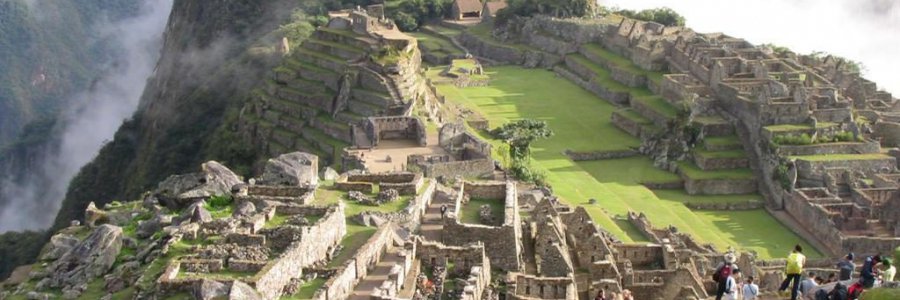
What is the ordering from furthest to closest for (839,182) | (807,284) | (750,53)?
1. (750,53)
2. (839,182)
3. (807,284)

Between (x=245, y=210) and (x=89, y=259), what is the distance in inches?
157

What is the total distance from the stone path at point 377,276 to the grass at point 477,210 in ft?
13.0

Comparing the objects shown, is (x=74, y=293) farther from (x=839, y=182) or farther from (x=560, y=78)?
(x=560, y=78)

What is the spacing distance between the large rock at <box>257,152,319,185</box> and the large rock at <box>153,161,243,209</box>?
0.95 meters

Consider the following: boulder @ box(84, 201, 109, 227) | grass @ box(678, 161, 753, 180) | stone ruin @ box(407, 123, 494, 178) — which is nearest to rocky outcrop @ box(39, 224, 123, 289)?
boulder @ box(84, 201, 109, 227)

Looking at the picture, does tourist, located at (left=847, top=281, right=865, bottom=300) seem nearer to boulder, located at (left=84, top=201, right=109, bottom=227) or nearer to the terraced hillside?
boulder, located at (left=84, top=201, right=109, bottom=227)

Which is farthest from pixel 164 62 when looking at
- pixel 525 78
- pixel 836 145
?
pixel 836 145

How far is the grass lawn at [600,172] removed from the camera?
59250 mm

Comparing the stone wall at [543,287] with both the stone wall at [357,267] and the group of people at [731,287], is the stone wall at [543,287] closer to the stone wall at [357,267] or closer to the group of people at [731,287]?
the stone wall at [357,267]

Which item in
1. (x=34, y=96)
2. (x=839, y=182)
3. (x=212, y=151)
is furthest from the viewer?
(x=34, y=96)

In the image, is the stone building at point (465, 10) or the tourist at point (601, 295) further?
the stone building at point (465, 10)

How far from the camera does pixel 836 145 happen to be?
68.9 m

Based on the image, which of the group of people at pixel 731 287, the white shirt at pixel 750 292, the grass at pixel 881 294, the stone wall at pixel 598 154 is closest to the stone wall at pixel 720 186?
the stone wall at pixel 598 154

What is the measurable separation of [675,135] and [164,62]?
65.5m
